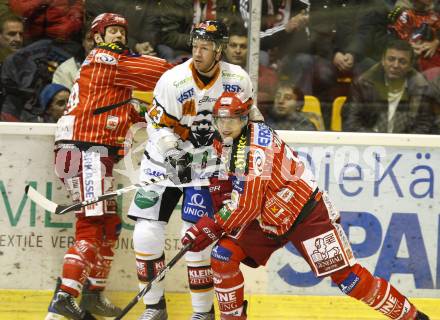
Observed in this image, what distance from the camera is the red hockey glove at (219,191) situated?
4.68 meters

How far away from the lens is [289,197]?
431 cm

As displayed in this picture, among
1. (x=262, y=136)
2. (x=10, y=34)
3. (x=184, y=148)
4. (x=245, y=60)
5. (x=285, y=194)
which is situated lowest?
(x=285, y=194)

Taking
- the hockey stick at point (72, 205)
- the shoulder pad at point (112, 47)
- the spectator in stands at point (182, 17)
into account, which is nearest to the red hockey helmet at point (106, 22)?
the shoulder pad at point (112, 47)

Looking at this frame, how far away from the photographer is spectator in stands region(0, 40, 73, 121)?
5.12 metres

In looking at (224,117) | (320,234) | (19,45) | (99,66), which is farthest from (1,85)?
(320,234)

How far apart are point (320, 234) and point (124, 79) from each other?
127 centimetres

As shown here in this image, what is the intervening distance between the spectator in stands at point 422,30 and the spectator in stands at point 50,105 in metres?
1.78

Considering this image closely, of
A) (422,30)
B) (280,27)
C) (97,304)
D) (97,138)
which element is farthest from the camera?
(422,30)

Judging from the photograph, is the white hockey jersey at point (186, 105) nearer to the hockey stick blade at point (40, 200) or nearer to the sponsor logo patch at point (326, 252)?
the hockey stick blade at point (40, 200)

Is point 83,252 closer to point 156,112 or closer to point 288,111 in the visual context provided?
point 156,112

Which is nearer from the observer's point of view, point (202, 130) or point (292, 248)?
point (202, 130)

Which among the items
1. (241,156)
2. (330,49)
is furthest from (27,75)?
(330,49)

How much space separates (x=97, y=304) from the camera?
506 cm

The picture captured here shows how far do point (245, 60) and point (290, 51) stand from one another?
11.0 inches
